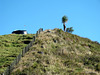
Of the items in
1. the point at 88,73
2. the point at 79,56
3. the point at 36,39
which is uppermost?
the point at 36,39

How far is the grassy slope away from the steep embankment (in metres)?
2.79

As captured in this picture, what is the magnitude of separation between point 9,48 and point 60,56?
12.4 metres

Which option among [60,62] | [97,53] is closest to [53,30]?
[97,53]

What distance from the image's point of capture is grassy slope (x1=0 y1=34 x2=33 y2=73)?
39.0 m

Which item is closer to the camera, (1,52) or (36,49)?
(36,49)

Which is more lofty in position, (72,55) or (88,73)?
(72,55)

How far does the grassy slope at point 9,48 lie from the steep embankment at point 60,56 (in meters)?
2.79

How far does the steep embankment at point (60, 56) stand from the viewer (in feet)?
114

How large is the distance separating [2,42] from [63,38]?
14.1 m

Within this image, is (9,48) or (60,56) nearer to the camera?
(60,56)

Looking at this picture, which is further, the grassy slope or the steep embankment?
the grassy slope

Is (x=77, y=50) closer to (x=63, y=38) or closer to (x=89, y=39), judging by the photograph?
(x=63, y=38)

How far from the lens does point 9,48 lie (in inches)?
1914

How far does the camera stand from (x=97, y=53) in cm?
4675
